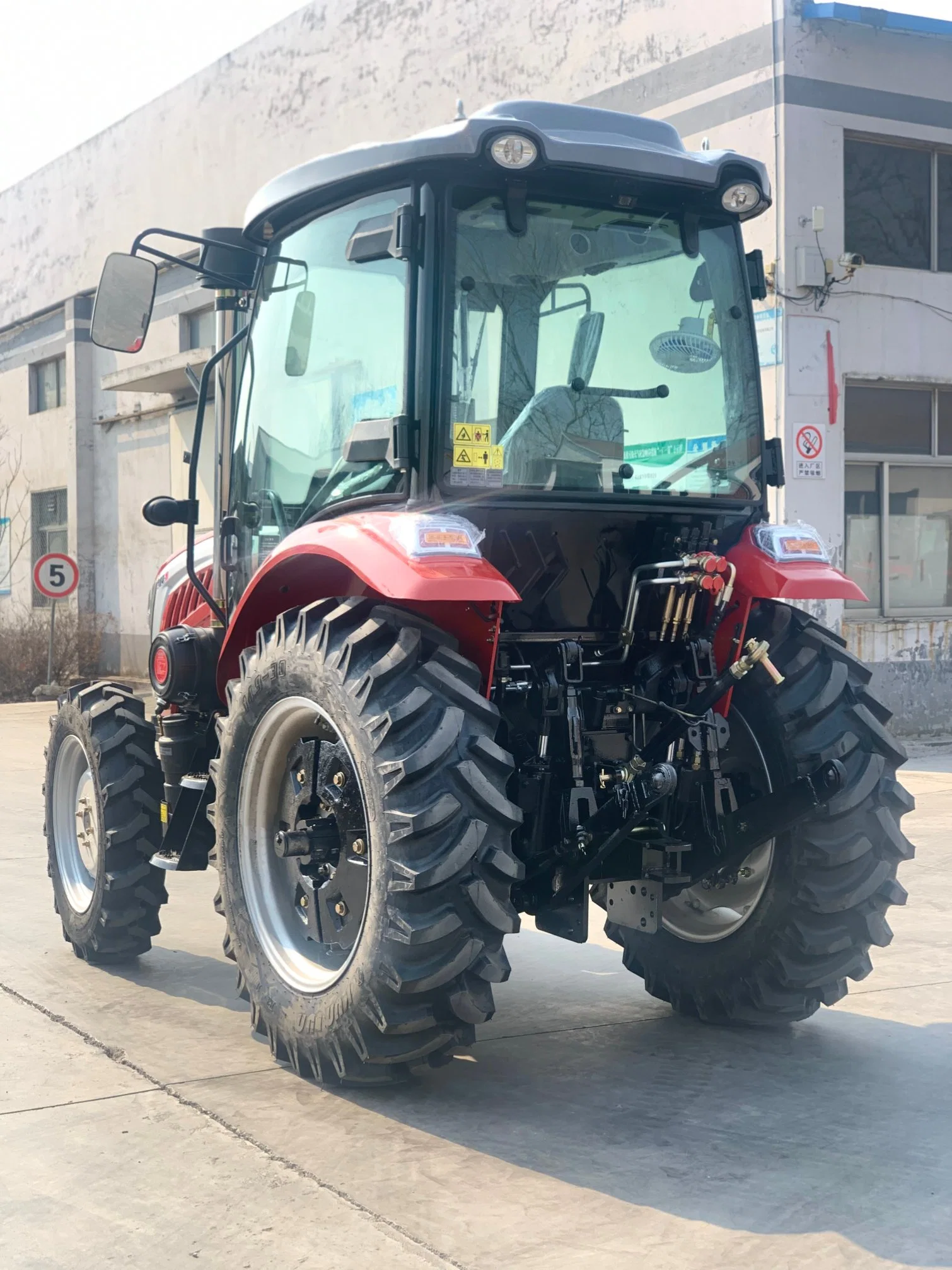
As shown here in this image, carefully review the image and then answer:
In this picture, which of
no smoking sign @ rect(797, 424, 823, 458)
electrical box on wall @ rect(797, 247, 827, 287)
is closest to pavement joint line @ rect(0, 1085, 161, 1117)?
no smoking sign @ rect(797, 424, 823, 458)

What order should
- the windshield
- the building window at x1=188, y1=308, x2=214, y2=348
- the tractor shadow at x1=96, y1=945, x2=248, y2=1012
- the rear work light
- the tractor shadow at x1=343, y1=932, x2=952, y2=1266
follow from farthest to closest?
the building window at x1=188, y1=308, x2=214, y2=348
the tractor shadow at x1=96, y1=945, x2=248, y2=1012
the rear work light
the windshield
the tractor shadow at x1=343, y1=932, x2=952, y2=1266

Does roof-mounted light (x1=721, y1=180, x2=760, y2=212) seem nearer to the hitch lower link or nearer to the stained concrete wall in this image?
the hitch lower link

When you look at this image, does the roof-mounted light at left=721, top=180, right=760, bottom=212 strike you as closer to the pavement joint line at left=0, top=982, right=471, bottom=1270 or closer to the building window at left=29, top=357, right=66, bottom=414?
the pavement joint line at left=0, top=982, right=471, bottom=1270

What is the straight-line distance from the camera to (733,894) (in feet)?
17.0

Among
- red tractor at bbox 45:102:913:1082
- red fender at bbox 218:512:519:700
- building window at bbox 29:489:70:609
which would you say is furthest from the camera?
building window at bbox 29:489:70:609

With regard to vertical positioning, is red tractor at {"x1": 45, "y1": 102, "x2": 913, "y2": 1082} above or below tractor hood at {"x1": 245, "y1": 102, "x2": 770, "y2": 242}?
below

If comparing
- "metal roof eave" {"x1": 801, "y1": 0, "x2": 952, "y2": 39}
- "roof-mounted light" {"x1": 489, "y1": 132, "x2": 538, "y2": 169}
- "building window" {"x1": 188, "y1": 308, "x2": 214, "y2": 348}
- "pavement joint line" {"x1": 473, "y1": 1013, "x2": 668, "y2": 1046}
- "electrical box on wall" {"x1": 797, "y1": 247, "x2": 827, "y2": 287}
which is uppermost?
"metal roof eave" {"x1": 801, "y1": 0, "x2": 952, "y2": 39}

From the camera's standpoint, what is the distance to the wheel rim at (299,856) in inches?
175

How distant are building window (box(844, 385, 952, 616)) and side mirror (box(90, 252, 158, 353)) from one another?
9.56 meters

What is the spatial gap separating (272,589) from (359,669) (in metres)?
0.86

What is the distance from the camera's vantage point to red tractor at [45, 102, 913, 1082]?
411cm

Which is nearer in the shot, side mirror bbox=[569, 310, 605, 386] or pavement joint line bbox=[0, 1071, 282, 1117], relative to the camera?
pavement joint line bbox=[0, 1071, 282, 1117]

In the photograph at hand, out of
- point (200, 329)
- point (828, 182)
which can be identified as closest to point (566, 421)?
point (828, 182)

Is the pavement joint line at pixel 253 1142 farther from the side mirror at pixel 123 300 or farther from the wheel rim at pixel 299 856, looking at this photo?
the side mirror at pixel 123 300
